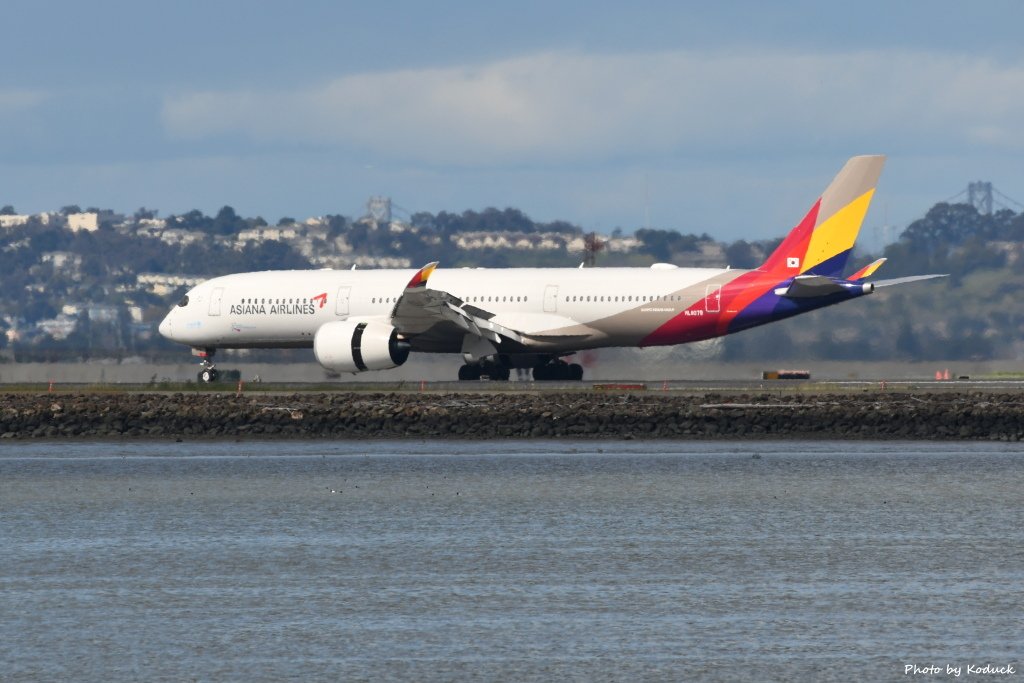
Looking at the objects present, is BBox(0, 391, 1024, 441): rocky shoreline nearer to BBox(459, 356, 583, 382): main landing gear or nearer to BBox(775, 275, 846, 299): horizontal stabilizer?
BBox(775, 275, 846, 299): horizontal stabilizer

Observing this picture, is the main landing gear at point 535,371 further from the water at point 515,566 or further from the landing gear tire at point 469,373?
the water at point 515,566

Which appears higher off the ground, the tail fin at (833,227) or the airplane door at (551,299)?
the tail fin at (833,227)

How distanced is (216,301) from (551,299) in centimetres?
1256

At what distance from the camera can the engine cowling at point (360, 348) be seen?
166ft

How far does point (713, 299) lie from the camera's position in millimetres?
51000

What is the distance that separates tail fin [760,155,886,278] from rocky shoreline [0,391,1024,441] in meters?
6.94

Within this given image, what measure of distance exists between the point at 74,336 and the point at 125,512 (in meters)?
53.6

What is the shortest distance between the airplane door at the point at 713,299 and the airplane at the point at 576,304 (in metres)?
0.03

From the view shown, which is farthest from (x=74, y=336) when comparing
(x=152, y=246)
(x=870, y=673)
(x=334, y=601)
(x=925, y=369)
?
(x=152, y=246)

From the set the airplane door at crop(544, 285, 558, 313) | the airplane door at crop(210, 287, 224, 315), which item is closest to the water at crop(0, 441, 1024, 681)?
the airplane door at crop(544, 285, 558, 313)

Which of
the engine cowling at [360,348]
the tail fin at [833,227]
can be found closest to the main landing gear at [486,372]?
the engine cowling at [360,348]

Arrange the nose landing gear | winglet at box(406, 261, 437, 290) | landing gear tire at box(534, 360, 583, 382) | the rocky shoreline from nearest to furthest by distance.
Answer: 1. the rocky shoreline
2. winglet at box(406, 261, 437, 290)
3. landing gear tire at box(534, 360, 583, 382)
4. the nose landing gear

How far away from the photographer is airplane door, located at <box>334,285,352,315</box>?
5550 centimetres

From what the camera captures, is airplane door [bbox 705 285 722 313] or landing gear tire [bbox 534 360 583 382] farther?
landing gear tire [bbox 534 360 583 382]
